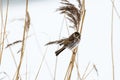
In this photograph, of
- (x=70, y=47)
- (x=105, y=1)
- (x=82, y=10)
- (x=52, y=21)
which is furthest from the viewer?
(x=105, y=1)

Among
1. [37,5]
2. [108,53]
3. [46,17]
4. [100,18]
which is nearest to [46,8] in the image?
[37,5]

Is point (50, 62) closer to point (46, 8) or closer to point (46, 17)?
point (46, 17)

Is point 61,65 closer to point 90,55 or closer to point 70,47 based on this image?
point 90,55

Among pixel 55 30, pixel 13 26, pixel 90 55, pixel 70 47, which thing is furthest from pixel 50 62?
pixel 70 47

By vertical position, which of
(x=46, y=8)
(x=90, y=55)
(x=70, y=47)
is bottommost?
(x=46, y=8)

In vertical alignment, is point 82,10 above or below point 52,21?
above

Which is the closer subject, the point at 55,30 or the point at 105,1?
the point at 55,30

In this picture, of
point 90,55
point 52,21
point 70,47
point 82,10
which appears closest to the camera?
point 70,47

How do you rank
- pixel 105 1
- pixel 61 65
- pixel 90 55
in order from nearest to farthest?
pixel 61 65
pixel 90 55
pixel 105 1

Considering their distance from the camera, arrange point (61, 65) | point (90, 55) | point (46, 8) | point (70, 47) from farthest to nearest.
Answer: point (46, 8)
point (90, 55)
point (61, 65)
point (70, 47)
